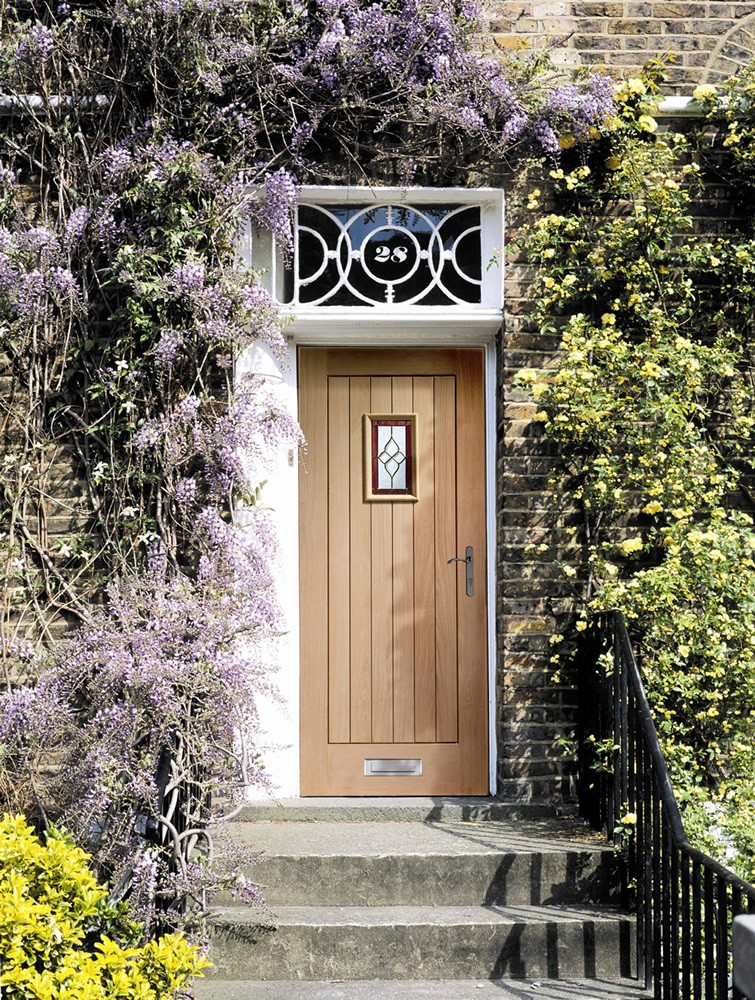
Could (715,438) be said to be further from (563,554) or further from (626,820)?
(626,820)

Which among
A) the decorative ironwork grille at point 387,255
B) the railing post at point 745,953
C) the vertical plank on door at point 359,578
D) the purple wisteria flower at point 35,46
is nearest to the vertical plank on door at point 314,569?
the vertical plank on door at point 359,578

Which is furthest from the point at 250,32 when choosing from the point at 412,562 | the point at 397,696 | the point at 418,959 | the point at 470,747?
the point at 418,959

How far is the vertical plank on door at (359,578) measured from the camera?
5090 mm

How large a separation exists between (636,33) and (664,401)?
1805mm

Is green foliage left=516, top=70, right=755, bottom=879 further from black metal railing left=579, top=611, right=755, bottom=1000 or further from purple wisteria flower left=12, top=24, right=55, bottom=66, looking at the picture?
purple wisteria flower left=12, top=24, right=55, bottom=66

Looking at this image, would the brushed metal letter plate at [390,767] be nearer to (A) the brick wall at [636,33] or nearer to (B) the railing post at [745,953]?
(B) the railing post at [745,953]

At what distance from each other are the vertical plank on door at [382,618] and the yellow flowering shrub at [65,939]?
1.63m

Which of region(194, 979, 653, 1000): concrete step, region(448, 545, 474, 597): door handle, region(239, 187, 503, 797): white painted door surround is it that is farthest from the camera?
region(448, 545, 474, 597): door handle

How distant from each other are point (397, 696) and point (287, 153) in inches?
100

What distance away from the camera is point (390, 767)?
200 inches

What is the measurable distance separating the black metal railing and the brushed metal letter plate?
0.78 meters

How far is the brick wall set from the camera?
16.7 ft

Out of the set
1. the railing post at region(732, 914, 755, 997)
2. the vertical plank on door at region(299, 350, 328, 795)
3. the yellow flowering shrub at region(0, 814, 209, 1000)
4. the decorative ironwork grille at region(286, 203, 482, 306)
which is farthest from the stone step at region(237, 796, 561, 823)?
the railing post at region(732, 914, 755, 997)

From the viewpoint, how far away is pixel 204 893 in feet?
13.2
